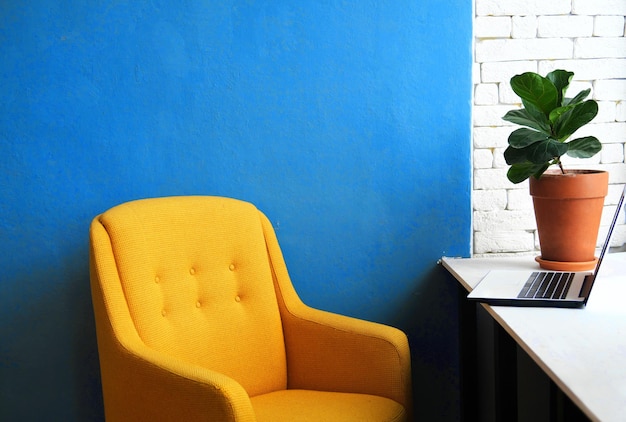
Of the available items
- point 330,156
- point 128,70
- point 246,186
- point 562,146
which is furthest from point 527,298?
point 128,70

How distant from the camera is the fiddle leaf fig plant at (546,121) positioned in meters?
1.88

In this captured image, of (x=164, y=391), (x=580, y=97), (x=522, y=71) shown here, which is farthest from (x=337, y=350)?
(x=522, y=71)

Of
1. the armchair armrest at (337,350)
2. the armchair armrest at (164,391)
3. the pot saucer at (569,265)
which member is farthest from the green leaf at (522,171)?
the armchair armrest at (164,391)

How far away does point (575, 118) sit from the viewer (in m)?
1.88

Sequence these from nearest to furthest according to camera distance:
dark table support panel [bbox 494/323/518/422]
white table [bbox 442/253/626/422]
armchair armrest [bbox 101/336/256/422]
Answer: white table [bbox 442/253/626/422], armchair armrest [bbox 101/336/256/422], dark table support panel [bbox 494/323/518/422]

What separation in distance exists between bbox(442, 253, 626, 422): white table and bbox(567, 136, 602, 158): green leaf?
0.33m

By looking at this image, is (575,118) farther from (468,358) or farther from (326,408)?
(326,408)

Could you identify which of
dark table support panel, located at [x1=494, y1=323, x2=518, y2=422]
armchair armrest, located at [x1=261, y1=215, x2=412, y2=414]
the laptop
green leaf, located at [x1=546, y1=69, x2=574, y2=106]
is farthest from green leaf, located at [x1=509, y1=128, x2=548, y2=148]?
armchair armrest, located at [x1=261, y1=215, x2=412, y2=414]

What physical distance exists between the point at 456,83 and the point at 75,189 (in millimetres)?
1226

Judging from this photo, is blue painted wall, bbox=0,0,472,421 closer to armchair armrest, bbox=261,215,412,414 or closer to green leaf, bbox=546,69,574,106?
armchair armrest, bbox=261,215,412,414

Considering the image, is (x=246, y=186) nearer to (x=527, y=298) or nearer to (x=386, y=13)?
(x=386, y=13)

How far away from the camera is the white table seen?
110 cm

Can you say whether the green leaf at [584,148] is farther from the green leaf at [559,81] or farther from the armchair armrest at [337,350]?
the armchair armrest at [337,350]

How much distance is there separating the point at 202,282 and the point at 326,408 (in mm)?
499
